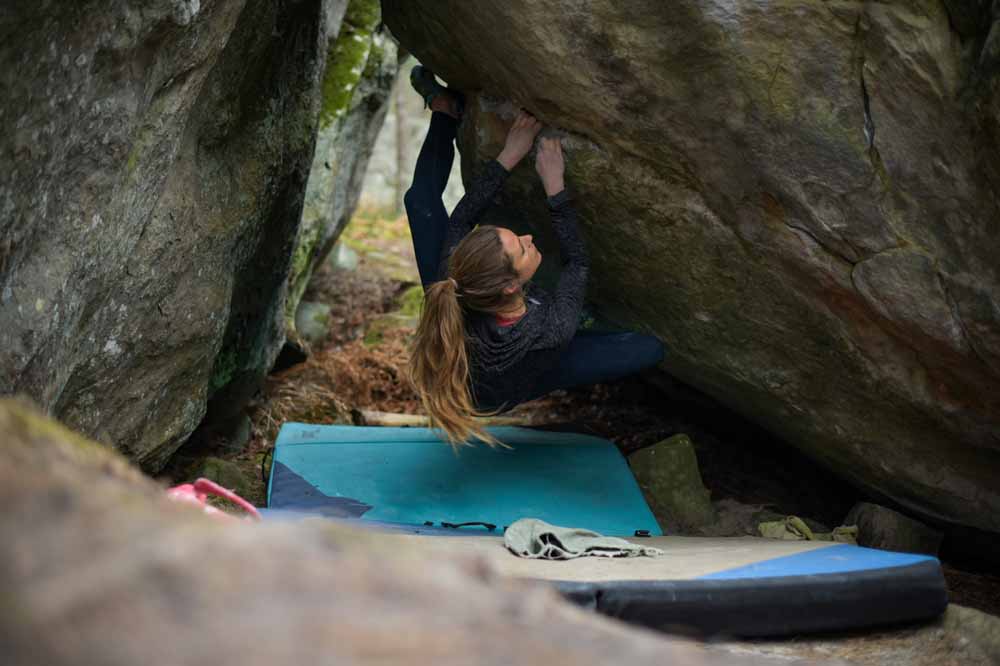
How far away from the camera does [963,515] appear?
15.6 ft

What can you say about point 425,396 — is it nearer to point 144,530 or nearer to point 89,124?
point 89,124

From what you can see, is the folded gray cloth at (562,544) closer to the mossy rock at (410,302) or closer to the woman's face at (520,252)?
the woman's face at (520,252)

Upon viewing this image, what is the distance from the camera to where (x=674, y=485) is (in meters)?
5.45

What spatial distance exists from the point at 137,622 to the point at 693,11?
3165mm

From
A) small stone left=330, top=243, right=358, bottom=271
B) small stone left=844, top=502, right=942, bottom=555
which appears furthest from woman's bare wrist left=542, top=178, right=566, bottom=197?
small stone left=330, top=243, right=358, bottom=271

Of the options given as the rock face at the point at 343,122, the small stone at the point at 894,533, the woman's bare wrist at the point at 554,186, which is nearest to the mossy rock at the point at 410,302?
the rock face at the point at 343,122

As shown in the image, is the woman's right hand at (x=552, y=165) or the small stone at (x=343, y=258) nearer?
the woman's right hand at (x=552, y=165)

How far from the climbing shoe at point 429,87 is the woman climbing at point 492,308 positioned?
463 mm

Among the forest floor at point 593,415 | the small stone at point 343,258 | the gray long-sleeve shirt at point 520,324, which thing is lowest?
the forest floor at point 593,415

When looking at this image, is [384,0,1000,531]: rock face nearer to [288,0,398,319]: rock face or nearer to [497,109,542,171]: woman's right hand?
[497,109,542,171]: woman's right hand

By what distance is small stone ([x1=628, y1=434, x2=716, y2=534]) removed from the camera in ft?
17.5

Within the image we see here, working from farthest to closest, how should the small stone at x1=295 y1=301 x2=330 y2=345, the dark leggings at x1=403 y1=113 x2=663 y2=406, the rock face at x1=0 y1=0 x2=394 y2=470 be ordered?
the small stone at x1=295 y1=301 x2=330 y2=345, the dark leggings at x1=403 y1=113 x2=663 y2=406, the rock face at x1=0 y1=0 x2=394 y2=470

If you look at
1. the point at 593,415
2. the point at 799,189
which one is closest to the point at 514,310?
the point at 799,189

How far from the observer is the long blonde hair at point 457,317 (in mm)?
4402
